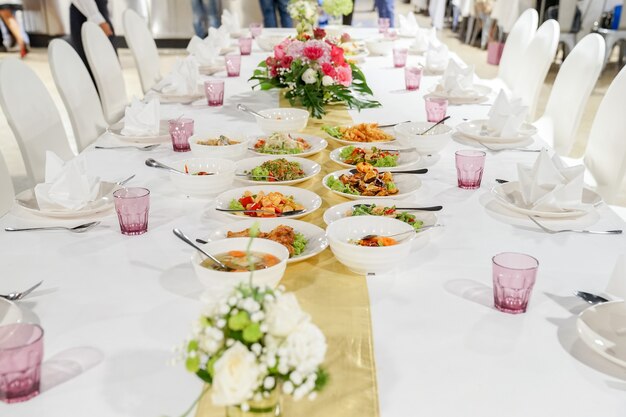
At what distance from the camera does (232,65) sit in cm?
324

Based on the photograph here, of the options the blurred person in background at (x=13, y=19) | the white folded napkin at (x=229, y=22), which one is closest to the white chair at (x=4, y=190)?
the white folded napkin at (x=229, y=22)

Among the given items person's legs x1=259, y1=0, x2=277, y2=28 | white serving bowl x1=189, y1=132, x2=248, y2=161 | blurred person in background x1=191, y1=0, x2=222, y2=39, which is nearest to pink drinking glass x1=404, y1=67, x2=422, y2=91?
white serving bowl x1=189, y1=132, x2=248, y2=161

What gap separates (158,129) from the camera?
7.39 feet

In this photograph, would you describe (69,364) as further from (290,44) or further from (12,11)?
(12,11)

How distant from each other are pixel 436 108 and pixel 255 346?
174 centimetres

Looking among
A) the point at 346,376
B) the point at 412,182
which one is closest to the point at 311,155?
the point at 412,182

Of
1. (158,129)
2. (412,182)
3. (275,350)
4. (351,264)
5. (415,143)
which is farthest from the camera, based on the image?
(158,129)

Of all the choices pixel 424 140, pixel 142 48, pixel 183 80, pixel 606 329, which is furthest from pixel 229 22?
pixel 606 329

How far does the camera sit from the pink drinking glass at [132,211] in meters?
1.50

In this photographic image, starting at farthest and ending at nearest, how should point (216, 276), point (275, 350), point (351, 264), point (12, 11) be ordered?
1. point (12, 11)
2. point (351, 264)
3. point (216, 276)
4. point (275, 350)

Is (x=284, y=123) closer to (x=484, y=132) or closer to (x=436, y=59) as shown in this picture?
(x=484, y=132)

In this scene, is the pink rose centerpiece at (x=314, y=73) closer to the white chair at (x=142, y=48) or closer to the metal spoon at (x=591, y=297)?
the white chair at (x=142, y=48)

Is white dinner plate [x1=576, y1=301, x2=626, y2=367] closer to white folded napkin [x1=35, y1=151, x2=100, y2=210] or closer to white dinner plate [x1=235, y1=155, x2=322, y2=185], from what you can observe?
white dinner plate [x1=235, y1=155, x2=322, y2=185]

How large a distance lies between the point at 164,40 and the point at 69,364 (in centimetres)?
773
